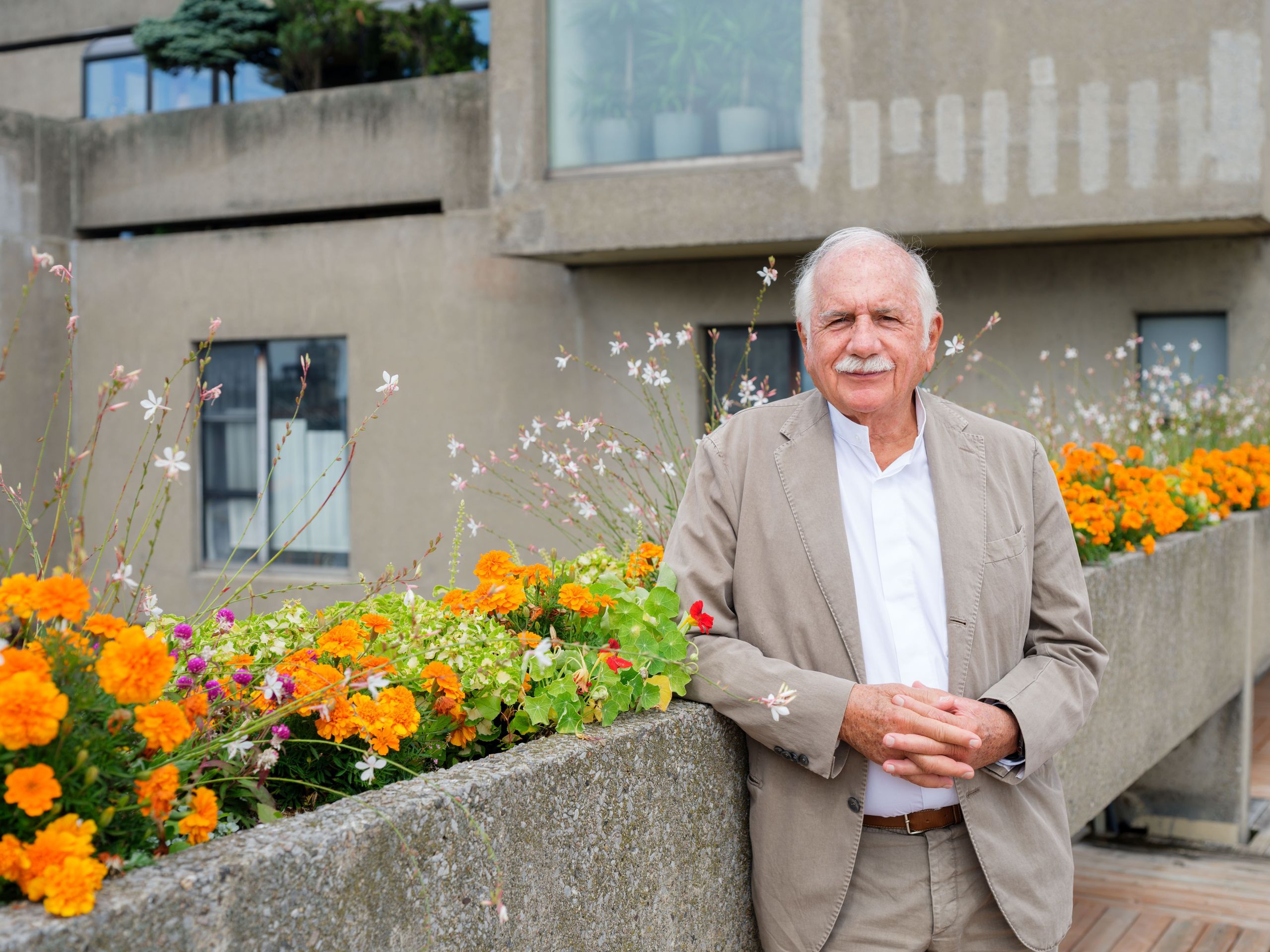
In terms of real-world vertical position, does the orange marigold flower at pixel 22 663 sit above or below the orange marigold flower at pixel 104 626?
below

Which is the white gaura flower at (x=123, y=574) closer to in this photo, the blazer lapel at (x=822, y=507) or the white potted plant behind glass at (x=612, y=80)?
the blazer lapel at (x=822, y=507)

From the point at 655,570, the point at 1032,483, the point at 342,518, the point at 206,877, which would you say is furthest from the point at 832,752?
the point at 342,518

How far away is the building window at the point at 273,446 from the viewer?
11.6 metres

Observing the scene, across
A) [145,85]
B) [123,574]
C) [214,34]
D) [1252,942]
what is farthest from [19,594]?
[145,85]

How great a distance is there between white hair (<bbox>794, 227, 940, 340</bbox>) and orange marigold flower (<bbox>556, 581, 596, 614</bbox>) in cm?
65

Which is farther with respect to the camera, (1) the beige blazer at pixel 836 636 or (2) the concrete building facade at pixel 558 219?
(2) the concrete building facade at pixel 558 219

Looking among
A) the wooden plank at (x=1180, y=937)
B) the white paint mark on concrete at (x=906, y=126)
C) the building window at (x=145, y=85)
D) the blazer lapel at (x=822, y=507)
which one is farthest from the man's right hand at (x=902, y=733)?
the building window at (x=145, y=85)

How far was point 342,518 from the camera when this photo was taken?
38.4ft

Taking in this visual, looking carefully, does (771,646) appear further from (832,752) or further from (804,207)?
(804,207)

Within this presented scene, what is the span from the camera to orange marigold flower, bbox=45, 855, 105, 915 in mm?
1312

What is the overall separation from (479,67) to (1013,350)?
607cm

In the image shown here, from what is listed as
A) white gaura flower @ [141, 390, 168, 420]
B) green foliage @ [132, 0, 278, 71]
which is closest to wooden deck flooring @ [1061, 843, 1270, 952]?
white gaura flower @ [141, 390, 168, 420]

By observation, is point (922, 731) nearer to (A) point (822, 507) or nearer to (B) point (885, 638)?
(B) point (885, 638)

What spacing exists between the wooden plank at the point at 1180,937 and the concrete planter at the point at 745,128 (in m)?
5.79
